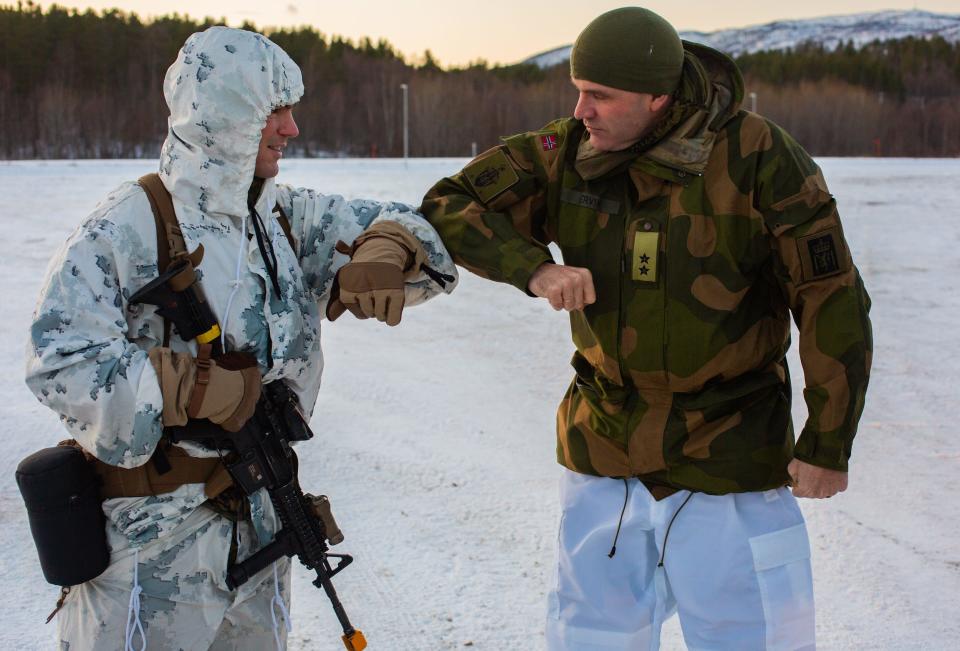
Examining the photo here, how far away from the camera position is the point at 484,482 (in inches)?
171

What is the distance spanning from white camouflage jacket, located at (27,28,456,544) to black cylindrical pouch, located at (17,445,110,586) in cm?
7

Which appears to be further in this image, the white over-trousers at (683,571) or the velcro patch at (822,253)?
the white over-trousers at (683,571)

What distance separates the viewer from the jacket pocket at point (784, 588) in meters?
2.16

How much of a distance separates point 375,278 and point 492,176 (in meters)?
0.50

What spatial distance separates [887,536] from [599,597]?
2.08 m

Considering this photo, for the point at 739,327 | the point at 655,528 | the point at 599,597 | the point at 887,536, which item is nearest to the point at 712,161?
the point at 739,327

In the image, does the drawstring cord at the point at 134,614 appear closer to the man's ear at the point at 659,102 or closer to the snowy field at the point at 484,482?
the snowy field at the point at 484,482

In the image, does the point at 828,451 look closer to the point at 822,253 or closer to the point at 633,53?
the point at 822,253

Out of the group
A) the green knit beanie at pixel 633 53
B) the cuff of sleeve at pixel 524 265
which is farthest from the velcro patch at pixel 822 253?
the cuff of sleeve at pixel 524 265

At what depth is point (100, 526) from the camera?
2.06 meters

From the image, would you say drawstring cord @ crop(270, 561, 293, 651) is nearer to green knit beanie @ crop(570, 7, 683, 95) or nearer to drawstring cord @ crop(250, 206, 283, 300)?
drawstring cord @ crop(250, 206, 283, 300)

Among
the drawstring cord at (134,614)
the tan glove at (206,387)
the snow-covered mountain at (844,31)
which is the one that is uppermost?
the snow-covered mountain at (844,31)

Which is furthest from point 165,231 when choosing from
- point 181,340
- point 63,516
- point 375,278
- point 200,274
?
point 63,516

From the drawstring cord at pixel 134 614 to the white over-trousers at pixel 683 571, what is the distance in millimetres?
1016
